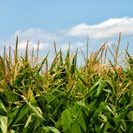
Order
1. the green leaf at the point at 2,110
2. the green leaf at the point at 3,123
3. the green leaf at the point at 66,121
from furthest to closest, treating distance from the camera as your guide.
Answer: the green leaf at the point at 66,121
the green leaf at the point at 2,110
the green leaf at the point at 3,123

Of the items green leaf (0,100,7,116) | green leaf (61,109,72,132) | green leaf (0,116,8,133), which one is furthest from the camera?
green leaf (61,109,72,132)

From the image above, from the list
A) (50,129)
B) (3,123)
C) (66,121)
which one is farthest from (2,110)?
(66,121)

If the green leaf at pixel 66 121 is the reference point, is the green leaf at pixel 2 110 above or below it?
Result: above

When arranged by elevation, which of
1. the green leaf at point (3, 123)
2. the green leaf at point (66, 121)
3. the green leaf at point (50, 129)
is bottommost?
the green leaf at point (50, 129)

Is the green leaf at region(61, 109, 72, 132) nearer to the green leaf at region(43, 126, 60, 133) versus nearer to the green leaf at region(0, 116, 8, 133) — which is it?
the green leaf at region(43, 126, 60, 133)

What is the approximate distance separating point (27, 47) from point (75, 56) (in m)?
1.45

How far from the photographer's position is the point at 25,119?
4805 millimetres

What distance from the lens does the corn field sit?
185 inches

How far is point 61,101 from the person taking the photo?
5109mm

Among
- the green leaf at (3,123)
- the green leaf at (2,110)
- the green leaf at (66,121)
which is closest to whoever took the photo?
the green leaf at (3,123)

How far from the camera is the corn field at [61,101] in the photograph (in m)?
4.69

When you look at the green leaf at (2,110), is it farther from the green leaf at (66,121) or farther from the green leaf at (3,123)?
the green leaf at (66,121)

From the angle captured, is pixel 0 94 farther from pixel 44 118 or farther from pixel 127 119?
pixel 127 119

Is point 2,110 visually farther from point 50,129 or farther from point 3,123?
point 50,129
